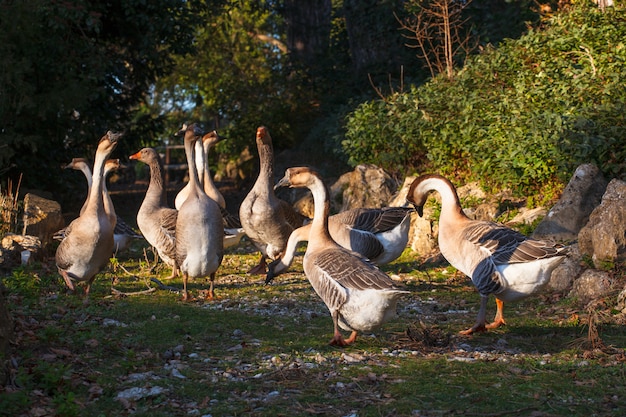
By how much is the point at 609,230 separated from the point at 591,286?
0.77 meters

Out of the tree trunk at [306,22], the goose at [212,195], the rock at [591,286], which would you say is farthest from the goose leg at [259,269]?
the tree trunk at [306,22]

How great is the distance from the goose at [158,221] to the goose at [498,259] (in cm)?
454

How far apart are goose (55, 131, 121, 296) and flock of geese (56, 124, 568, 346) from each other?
0.04 feet

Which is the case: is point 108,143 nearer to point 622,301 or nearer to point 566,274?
point 566,274

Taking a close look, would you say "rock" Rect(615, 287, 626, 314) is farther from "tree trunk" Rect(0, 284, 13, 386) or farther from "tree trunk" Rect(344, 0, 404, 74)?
"tree trunk" Rect(344, 0, 404, 74)

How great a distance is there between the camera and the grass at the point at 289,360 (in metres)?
5.60

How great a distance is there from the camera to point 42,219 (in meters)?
13.6

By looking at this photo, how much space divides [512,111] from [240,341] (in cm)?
758

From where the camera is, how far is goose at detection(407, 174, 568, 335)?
7.88 m

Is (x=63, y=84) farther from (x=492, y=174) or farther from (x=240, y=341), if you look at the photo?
(x=240, y=341)

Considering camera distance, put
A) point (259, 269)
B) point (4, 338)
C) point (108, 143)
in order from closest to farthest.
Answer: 1. point (4, 338)
2. point (108, 143)
3. point (259, 269)

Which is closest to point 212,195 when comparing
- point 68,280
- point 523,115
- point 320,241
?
point 68,280

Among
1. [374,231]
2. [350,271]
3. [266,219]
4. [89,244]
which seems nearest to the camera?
[350,271]

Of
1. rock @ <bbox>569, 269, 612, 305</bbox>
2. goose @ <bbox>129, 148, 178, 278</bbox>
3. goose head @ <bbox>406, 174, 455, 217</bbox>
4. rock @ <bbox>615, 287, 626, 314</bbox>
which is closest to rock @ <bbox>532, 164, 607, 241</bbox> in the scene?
rock @ <bbox>569, 269, 612, 305</bbox>
